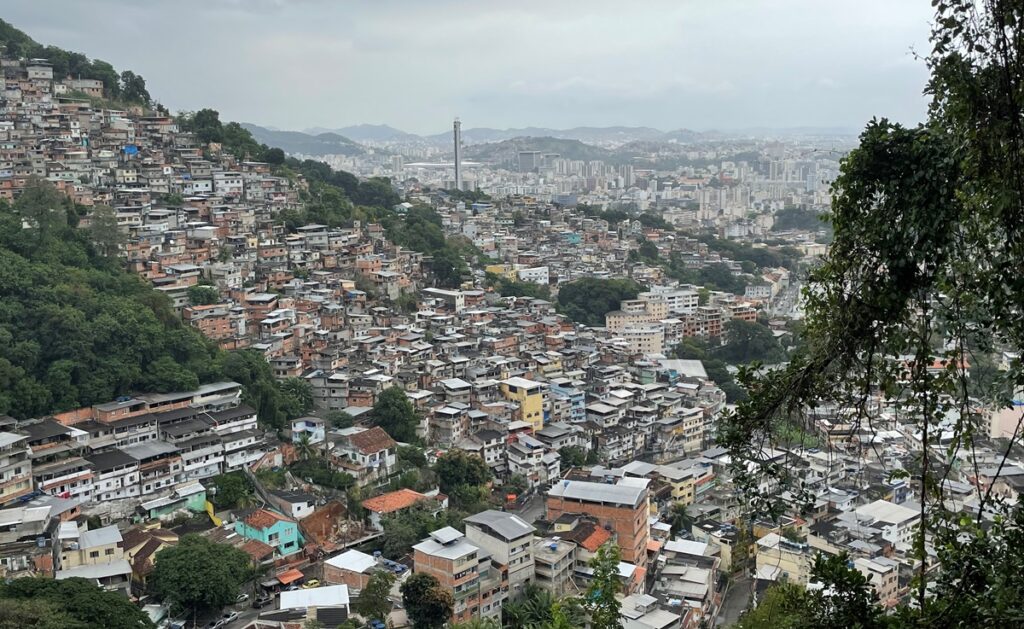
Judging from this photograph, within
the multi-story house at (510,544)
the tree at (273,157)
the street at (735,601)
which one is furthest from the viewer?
the tree at (273,157)

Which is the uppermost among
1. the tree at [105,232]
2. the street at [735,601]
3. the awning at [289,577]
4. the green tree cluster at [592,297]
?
the tree at [105,232]

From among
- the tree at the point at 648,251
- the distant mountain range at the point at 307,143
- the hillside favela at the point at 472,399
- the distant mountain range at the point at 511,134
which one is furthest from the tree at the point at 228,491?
the distant mountain range at the point at 511,134

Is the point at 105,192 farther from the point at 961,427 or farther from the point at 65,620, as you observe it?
the point at 961,427

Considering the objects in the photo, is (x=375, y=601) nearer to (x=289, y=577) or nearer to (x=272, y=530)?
(x=289, y=577)

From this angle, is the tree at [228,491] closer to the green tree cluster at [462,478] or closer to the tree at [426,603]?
the green tree cluster at [462,478]

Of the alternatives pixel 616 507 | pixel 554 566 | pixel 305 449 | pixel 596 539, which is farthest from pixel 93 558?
pixel 616 507

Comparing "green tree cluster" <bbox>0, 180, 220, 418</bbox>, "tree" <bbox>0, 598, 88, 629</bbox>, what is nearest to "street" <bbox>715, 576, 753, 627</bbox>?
"tree" <bbox>0, 598, 88, 629</bbox>

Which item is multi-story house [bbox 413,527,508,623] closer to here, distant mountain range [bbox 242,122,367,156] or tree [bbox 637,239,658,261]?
tree [bbox 637,239,658,261]
